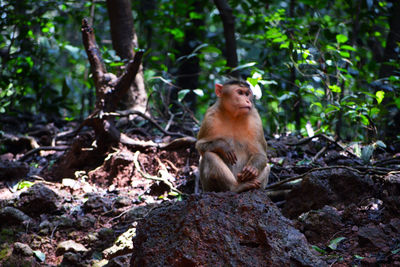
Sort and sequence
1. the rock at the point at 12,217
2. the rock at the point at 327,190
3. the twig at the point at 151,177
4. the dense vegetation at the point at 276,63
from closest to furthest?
1. the rock at the point at 327,190
2. the rock at the point at 12,217
3. the twig at the point at 151,177
4. the dense vegetation at the point at 276,63

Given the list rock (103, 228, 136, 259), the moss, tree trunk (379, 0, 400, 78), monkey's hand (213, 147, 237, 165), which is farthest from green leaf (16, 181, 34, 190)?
tree trunk (379, 0, 400, 78)

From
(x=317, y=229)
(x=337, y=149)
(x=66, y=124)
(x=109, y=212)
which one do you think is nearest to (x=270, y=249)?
(x=317, y=229)

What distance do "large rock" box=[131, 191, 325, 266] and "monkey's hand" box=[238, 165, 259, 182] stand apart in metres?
0.72

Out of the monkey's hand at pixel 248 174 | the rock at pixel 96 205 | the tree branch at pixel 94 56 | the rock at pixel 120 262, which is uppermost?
the tree branch at pixel 94 56

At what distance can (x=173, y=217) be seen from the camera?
3330mm

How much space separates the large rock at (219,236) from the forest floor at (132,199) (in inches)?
23.9

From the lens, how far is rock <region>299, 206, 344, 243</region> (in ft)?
13.7

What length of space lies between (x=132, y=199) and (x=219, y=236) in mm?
2798

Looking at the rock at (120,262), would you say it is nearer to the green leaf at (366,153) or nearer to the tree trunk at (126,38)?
the green leaf at (366,153)

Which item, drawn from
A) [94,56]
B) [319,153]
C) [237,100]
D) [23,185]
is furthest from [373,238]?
[23,185]

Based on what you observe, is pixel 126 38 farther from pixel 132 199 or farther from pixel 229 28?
pixel 132 199

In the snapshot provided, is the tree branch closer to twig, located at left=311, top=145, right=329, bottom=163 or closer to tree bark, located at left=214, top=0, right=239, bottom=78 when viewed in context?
tree bark, located at left=214, top=0, right=239, bottom=78

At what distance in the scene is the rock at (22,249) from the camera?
181 inches

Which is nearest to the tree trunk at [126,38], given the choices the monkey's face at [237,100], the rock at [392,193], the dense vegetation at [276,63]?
the dense vegetation at [276,63]
